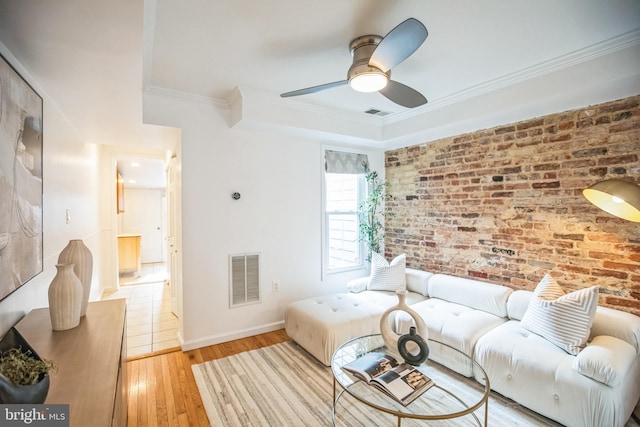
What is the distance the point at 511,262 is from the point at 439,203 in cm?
103

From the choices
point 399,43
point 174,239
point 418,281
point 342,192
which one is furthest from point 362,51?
point 174,239

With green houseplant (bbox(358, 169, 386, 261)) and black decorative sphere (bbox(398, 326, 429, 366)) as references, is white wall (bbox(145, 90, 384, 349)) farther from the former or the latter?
black decorative sphere (bbox(398, 326, 429, 366))

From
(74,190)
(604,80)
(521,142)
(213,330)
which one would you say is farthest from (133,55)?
(521,142)

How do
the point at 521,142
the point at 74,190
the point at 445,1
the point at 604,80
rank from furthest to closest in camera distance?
the point at 521,142
the point at 74,190
the point at 604,80
the point at 445,1

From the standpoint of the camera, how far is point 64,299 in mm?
1490

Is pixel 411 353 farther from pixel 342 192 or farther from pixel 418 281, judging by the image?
pixel 342 192

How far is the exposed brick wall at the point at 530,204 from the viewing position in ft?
7.63

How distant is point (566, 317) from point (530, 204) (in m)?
1.13

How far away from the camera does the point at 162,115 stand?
2.83 meters

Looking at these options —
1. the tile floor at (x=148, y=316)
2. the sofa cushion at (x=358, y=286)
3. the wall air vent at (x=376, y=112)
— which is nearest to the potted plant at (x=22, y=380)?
the tile floor at (x=148, y=316)

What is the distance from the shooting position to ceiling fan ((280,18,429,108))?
1497 millimetres

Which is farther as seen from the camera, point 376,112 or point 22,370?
point 376,112

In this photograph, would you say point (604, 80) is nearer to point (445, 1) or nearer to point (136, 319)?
point (445, 1)

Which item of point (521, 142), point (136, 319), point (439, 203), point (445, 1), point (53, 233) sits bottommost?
point (136, 319)
